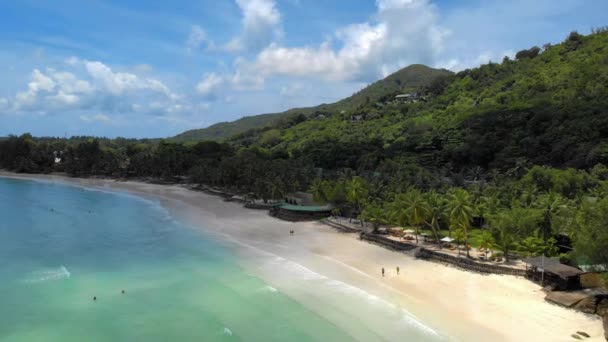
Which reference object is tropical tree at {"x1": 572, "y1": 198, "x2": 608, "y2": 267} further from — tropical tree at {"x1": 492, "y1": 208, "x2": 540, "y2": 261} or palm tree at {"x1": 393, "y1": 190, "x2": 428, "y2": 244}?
palm tree at {"x1": 393, "y1": 190, "x2": 428, "y2": 244}

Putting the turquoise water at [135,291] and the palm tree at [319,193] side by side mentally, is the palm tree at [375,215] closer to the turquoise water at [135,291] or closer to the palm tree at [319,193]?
the palm tree at [319,193]

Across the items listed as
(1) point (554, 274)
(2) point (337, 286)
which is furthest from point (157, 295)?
(1) point (554, 274)

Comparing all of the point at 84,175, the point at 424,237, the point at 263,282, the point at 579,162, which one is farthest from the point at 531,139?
the point at 84,175

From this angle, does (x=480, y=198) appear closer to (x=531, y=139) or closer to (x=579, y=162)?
(x=579, y=162)

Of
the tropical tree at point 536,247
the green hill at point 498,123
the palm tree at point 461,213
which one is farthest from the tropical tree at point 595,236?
the green hill at point 498,123

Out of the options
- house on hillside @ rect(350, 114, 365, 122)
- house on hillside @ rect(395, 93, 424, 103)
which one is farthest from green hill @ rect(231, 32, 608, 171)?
house on hillside @ rect(395, 93, 424, 103)
